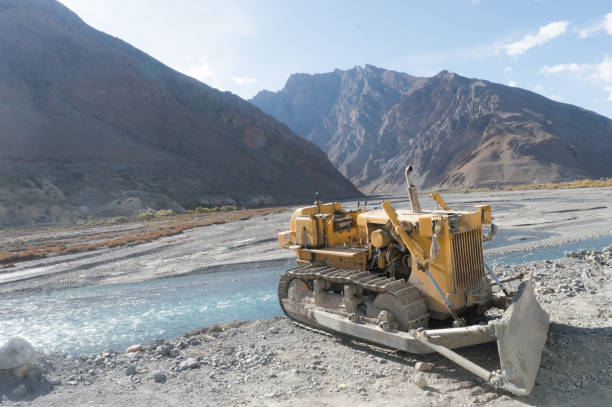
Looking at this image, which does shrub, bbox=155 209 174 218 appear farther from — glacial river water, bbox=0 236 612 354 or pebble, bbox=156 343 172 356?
pebble, bbox=156 343 172 356

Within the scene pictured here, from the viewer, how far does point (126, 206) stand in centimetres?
5241

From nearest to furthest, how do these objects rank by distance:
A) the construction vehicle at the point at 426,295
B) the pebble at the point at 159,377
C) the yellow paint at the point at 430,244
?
the construction vehicle at the point at 426,295
the yellow paint at the point at 430,244
the pebble at the point at 159,377

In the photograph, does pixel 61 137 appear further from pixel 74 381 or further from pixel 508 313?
pixel 508 313

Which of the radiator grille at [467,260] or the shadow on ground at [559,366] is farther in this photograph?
the radiator grille at [467,260]

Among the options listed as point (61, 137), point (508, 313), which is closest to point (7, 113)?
point (61, 137)

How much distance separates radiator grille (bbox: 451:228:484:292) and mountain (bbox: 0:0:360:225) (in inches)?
1949

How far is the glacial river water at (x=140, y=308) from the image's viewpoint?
9375 mm

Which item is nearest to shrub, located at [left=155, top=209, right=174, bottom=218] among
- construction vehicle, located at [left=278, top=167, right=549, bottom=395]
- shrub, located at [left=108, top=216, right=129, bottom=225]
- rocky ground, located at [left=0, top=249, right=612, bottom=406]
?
shrub, located at [left=108, top=216, right=129, bottom=225]

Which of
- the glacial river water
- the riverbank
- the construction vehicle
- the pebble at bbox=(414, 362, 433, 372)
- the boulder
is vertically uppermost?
the construction vehicle

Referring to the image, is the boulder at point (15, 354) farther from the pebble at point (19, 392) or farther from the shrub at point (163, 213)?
the shrub at point (163, 213)

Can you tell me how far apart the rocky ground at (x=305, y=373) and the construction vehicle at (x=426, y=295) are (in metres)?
0.32

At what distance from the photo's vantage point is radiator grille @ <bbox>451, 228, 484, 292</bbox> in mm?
5977

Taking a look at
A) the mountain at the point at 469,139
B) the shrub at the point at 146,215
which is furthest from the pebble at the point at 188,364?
the mountain at the point at 469,139

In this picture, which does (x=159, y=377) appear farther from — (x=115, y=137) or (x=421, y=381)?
(x=115, y=137)
